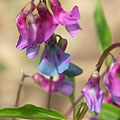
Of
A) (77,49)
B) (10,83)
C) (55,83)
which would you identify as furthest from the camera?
(77,49)

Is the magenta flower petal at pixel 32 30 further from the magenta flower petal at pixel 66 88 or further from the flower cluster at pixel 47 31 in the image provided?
the magenta flower petal at pixel 66 88

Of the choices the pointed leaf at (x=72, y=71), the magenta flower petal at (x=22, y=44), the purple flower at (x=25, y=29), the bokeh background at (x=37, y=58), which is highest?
the purple flower at (x=25, y=29)

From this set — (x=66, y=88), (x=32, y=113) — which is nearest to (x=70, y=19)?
(x=32, y=113)

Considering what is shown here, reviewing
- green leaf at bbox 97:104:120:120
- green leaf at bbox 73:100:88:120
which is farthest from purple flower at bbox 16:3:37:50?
green leaf at bbox 97:104:120:120

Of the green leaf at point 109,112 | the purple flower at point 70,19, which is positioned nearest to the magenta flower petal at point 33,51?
the purple flower at point 70,19

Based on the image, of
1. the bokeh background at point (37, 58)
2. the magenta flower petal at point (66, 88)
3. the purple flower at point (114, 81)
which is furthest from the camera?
the bokeh background at point (37, 58)

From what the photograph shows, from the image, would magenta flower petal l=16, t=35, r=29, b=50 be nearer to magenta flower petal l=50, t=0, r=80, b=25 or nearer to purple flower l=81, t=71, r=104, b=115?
magenta flower petal l=50, t=0, r=80, b=25

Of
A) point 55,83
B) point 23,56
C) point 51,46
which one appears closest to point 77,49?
point 23,56

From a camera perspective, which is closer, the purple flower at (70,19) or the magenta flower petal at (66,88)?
the purple flower at (70,19)

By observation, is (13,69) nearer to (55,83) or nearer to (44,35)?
(55,83)
